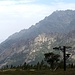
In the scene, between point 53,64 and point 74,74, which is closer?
point 74,74

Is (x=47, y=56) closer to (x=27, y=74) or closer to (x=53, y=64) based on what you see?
(x=53, y=64)

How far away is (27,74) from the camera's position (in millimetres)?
79938

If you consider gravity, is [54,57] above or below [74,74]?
above

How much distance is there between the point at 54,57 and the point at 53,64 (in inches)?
172

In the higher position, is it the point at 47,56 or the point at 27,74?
the point at 47,56

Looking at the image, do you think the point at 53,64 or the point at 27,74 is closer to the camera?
the point at 27,74

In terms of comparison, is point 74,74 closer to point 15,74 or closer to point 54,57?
point 15,74

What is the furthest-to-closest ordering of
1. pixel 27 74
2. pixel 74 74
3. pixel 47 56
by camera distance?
pixel 47 56 → pixel 27 74 → pixel 74 74

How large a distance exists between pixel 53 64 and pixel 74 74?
8821 cm

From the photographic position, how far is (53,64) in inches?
5994

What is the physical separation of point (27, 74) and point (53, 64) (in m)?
73.6

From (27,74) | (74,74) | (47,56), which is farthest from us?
(47,56)

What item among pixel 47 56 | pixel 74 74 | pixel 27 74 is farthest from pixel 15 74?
pixel 47 56

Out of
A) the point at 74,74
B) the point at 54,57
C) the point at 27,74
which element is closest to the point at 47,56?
the point at 54,57
